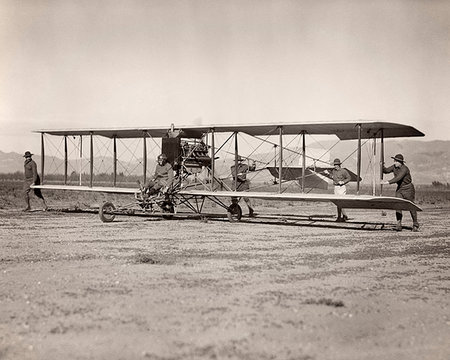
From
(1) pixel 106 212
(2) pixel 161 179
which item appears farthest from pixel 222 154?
(1) pixel 106 212

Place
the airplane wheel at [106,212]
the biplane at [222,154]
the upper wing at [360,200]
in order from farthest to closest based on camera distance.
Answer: the airplane wheel at [106,212], the biplane at [222,154], the upper wing at [360,200]

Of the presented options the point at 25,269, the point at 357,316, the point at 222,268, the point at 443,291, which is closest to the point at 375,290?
the point at 443,291

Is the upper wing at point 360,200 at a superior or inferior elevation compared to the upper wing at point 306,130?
inferior

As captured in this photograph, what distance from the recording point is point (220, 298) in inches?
273

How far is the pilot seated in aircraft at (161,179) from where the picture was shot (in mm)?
17672

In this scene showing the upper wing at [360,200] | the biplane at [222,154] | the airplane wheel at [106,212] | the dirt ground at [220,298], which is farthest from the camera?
the airplane wheel at [106,212]

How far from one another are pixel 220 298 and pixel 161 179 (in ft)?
36.9

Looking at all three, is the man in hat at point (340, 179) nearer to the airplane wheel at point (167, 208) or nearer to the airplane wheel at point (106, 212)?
the airplane wheel at point (167, 208)

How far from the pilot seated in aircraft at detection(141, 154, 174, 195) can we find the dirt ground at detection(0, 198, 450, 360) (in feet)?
15.7

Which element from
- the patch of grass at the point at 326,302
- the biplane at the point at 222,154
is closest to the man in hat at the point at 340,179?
the biplane at the point at 222,154

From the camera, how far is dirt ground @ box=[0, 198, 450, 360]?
521 centimetres

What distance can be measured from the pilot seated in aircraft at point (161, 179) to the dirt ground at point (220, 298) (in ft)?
15.7

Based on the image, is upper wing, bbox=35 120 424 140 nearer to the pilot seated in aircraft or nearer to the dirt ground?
the pilot seated in aircraft

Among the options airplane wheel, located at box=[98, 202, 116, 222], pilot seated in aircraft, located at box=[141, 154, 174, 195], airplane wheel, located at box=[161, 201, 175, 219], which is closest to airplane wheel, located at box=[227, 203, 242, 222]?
airplane wheel, located at box=[161, 201, 175, 219]
